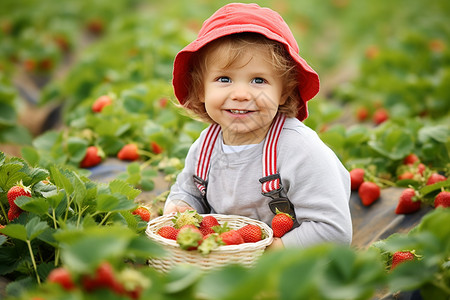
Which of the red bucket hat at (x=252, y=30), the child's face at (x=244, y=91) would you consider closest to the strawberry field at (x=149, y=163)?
the child's face at (x=244, y=91)

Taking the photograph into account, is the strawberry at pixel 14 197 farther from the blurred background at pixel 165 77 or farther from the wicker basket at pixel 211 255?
the blurred background at pixel 165 77

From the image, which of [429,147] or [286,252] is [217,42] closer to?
[286,252]

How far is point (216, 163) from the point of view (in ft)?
7.68

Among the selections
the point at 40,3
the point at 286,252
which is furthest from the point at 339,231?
the point at 40,3

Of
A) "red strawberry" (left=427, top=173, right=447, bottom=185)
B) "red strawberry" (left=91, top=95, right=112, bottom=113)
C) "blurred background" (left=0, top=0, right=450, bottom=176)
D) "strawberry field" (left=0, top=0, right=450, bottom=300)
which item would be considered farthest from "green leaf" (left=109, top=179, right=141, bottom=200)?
"red strawberry" (left=91, top=95, right=112, bottom=113)

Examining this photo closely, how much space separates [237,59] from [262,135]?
35cm

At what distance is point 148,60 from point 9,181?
3.16m

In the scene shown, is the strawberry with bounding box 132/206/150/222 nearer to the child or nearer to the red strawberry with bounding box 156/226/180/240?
the child

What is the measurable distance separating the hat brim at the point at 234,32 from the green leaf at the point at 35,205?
31.6 inches

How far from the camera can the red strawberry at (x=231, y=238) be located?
1.84 meters

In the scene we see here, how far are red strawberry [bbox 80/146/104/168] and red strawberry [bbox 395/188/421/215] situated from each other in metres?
1.72

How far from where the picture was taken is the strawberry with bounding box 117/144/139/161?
3.33 meters

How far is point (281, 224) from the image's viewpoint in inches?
80.6

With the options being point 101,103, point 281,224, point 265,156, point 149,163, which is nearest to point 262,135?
point 265,156
